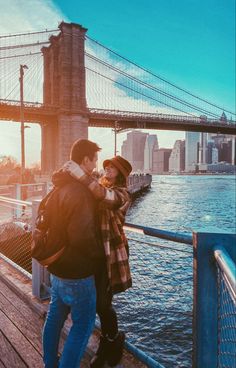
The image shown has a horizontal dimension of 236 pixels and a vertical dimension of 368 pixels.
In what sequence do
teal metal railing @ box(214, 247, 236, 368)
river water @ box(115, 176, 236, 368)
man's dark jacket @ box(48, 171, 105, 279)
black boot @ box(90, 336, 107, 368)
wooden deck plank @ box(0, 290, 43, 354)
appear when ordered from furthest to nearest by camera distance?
river water @ box(115, 176, 236, 368) < wooden deck plank @ box(0, 290, 43, 354) < black boot @ box(90, 336, 107, 368) < man's dark jacket @ box(48, 171, 105, 279) < teal metal railing @ box(214, 247, 236, 368)

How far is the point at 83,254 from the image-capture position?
6.52 feet

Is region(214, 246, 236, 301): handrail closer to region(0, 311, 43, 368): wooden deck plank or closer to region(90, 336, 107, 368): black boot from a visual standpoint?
region(90, 336, 107, 368): black boot

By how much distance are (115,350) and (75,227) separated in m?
1.08

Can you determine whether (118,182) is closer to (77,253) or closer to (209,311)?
(77,253)

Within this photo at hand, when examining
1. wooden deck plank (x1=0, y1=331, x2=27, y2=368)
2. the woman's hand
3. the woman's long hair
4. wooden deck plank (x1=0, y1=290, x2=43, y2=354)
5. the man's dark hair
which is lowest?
wooden deck plank (x1=0, y1=331, x2=27, y2=368)

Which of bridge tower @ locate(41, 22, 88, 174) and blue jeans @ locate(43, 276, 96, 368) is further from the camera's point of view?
bridge tower @ locate(41, 22, 88, 174)

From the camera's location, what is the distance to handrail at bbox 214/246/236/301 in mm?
1072

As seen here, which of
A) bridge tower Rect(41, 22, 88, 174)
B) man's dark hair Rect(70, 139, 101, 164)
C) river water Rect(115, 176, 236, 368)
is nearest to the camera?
man's dark hair Rect(70, 139, 101, 164)

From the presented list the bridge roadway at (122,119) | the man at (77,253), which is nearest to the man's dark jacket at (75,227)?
the man at (77,253)

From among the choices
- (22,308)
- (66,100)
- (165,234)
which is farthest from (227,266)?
(66,100)

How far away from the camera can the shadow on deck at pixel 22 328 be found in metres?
2.46

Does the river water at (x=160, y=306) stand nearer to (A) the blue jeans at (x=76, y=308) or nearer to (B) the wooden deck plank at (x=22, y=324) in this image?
(B) the wooden deck plank at (x=22, y=324)

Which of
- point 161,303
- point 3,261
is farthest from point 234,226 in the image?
point 3,261

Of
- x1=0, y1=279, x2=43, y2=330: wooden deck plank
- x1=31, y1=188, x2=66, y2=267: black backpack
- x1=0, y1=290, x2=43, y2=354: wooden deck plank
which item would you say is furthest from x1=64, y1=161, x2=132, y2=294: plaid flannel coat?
x1=0, y1=279, x2=43, y2=330: wooden deck plank
